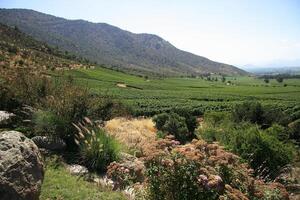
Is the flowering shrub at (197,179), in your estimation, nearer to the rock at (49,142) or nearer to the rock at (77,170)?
the rock at (77,170)

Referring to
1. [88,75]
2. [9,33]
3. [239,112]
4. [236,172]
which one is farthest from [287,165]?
[9,33]

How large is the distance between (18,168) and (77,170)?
10.0ft

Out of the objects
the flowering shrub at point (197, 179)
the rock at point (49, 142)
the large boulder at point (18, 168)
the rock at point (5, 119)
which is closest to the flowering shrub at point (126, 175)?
the flowering shrub at point (197, 179)

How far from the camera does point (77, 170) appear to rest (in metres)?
8.12

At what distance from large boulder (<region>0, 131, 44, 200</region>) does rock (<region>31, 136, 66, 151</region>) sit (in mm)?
3498

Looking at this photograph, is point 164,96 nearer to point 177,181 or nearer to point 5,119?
point 5,119

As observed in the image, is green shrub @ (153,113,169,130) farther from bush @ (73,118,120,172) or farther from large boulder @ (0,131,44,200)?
large boulder @ (0,131,44,200)

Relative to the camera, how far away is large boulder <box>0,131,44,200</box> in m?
4.92

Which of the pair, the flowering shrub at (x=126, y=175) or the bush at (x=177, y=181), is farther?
the flowering shrub at (x=126, y=175)

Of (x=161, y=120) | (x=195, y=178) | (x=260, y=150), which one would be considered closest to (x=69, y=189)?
(x=195, y=178)

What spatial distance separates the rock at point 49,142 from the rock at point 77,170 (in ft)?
3.54

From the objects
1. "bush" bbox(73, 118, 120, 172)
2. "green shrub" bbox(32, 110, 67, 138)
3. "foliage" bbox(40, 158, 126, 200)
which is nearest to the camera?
"foliage" bbox(40, 158, 126, 200)

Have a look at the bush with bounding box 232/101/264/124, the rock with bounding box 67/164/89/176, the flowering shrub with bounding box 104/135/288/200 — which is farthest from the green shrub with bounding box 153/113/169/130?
the flowering shrub with bounding box 104/135/288/200

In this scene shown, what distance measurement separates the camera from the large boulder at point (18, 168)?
4.92 meters
